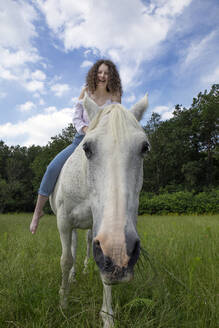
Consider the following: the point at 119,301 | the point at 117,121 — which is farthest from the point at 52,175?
the point at 119,301

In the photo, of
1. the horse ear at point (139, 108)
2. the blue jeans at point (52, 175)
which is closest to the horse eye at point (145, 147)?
the horse ear at point (139, 108)

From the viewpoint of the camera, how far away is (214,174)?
3288cm

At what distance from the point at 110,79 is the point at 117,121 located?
1.59 m

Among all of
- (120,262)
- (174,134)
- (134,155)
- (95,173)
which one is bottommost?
(120,262)

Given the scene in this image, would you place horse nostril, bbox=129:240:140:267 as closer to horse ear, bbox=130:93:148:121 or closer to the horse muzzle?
the horse muzzle

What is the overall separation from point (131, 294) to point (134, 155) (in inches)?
59.9

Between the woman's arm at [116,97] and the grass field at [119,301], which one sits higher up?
the woman's arm at [116,97]

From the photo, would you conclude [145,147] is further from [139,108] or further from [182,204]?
[182,204]

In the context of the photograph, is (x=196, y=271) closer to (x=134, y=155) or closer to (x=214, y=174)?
(x=134, y=155)

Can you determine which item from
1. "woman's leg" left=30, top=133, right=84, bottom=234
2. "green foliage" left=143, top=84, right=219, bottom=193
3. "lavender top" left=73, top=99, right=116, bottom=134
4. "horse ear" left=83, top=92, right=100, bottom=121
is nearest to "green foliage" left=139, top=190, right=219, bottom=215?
"green foliage" left=143, top=84, right=219, bottom=193

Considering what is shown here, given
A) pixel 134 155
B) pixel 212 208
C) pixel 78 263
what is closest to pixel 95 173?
pixel 134 155

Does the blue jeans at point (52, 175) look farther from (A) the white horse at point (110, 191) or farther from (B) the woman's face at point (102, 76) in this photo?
(B) the woman's face at point (102, 76)

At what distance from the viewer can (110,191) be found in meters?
1.18

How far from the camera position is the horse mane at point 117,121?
1429 millimetres
